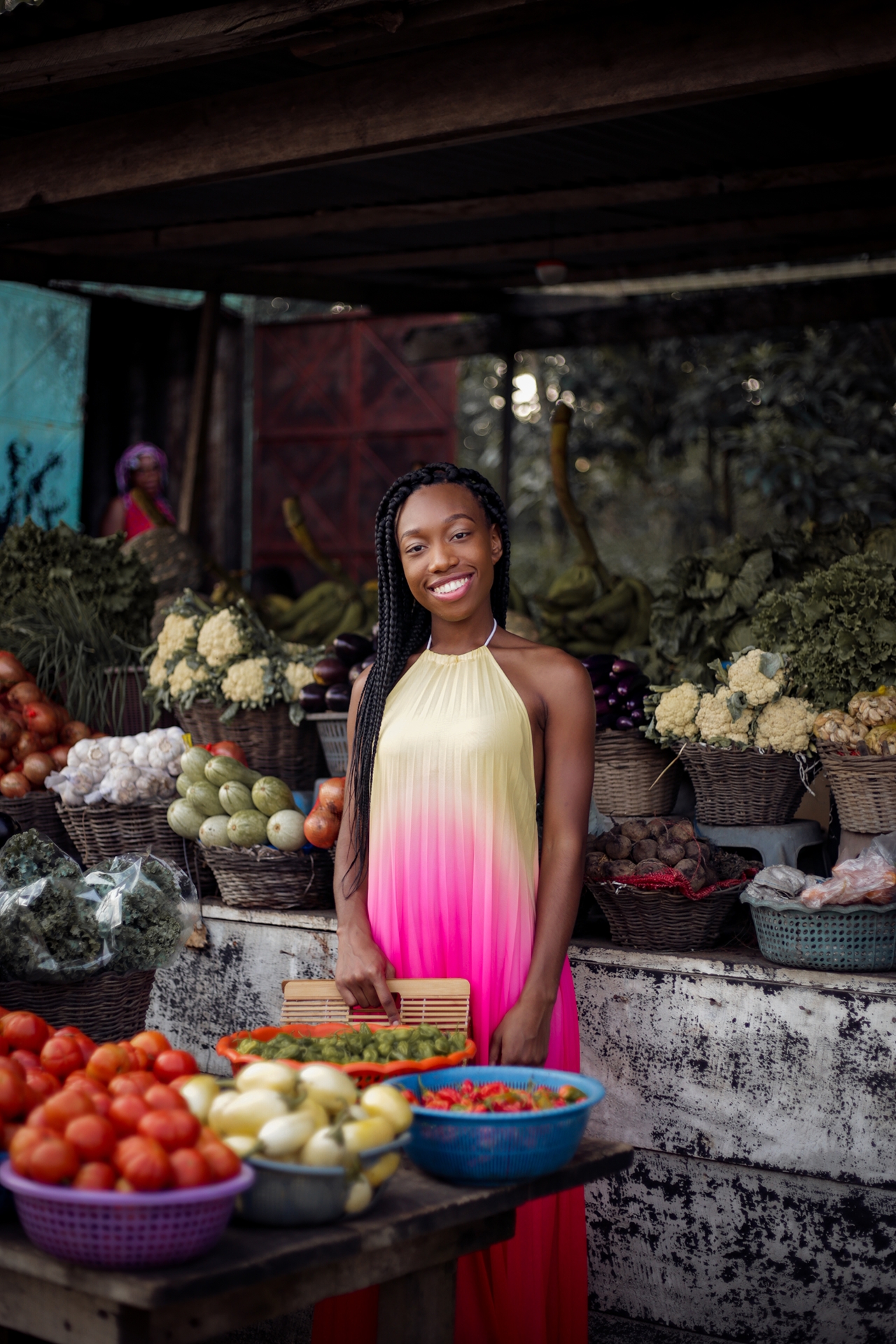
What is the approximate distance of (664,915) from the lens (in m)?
3.54

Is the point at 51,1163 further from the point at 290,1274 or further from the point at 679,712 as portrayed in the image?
the point at 679,712

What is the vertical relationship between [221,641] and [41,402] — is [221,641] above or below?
below

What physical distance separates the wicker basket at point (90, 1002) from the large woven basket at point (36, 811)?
1.44 metres

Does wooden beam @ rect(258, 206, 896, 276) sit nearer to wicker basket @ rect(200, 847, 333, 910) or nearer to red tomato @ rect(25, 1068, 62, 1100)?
wicker basket @ rect(200, 847, 333, 910)

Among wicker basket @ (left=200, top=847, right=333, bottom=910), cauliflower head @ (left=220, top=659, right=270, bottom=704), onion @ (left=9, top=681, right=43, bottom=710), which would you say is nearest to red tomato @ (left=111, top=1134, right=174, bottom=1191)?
wicker basket @ (left=200, top=847, right=333, bottom=910)

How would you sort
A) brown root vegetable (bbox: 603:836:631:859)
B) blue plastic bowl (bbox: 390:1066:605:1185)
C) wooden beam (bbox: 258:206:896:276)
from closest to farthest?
blue plastic bowl (bbox: 390:1066:605:1185) → brown root vegetable (bbox: 603:836:631:859) → wooden beam (bbox: 258:206:896:276)

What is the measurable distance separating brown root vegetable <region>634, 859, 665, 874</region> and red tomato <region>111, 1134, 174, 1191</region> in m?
2.11

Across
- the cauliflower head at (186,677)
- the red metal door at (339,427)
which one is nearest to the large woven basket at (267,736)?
the cauliflower head at (186,677)

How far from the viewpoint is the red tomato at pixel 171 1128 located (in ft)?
5.55

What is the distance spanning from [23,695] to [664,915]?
8.21 feet

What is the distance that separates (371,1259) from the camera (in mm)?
1844

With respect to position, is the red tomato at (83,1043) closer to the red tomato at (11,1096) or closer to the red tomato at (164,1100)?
the red tomato at (11,1096)

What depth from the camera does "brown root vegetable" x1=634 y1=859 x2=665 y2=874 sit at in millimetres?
3581

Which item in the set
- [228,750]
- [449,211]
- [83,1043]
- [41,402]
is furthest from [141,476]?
[83,1043]
